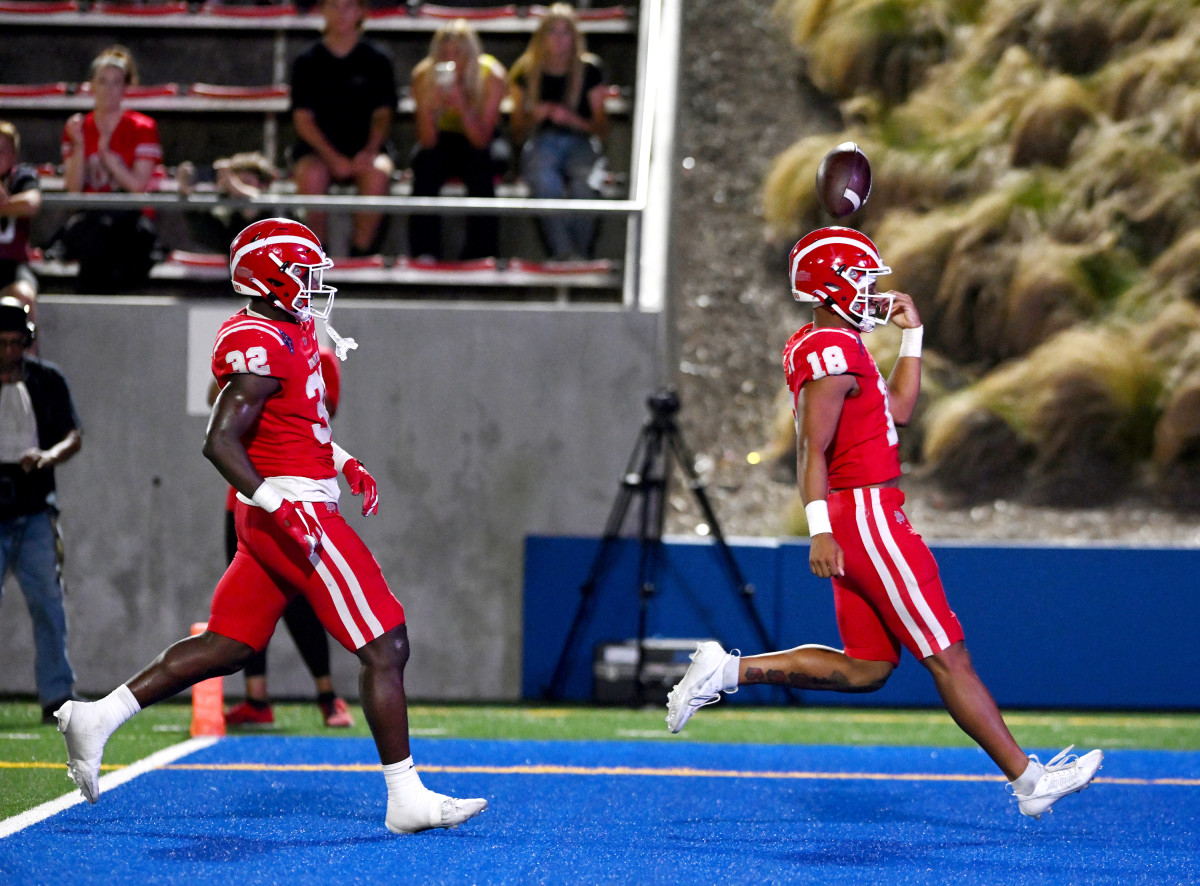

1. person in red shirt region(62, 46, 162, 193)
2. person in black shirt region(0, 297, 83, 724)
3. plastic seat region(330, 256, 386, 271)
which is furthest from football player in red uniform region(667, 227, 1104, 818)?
person in red shirt region(62, 46, 162, 193)

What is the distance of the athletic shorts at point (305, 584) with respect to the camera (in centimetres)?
478

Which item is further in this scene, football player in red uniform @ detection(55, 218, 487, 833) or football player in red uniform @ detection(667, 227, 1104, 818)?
football player in red uniform @ detection(667, 227, 1104, 818)

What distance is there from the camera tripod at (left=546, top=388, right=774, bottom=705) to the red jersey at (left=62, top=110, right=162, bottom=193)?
396cm

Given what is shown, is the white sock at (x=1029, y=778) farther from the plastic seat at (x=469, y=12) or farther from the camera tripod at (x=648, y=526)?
the plastic seat at (x=469, y=12)

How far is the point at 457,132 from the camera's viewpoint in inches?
430

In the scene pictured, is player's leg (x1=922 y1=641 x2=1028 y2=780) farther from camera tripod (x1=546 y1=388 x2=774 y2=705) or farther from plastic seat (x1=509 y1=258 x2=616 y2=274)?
plastic seat (x1=509 y1=258 x2=616 y2=274)

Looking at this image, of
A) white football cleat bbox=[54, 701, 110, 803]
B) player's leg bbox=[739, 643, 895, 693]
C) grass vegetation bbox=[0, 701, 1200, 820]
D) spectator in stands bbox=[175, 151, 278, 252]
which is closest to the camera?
Answer: white football cleat bbox=[54, 701, 110, 803]

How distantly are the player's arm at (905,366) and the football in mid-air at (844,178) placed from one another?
40 cm

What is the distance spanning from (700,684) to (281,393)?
67.7 inches

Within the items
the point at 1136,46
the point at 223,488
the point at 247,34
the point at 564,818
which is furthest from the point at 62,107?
the point at 1136,46

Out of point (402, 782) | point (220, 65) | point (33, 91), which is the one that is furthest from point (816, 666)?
point (220, 65)

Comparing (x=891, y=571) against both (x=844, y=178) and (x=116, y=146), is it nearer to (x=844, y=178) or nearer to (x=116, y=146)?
(x=844, y=178)

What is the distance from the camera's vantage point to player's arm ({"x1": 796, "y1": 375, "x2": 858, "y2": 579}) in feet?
16.1

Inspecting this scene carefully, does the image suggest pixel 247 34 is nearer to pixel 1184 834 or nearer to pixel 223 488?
pixel 223 488
